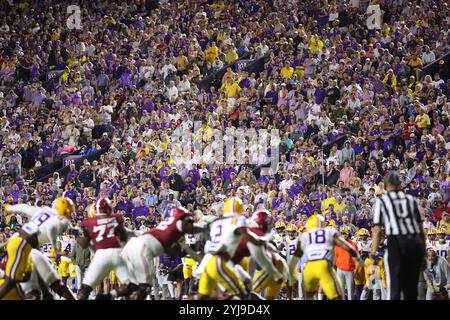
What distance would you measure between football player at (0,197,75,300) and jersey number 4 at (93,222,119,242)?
0.46 meters

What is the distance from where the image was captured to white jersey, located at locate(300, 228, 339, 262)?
48.7 ft

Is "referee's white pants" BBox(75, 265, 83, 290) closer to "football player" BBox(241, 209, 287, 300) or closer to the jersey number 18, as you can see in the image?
"football player" BBox(241, 209, 287, 300)

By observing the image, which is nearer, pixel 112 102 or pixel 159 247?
pixel 159 247

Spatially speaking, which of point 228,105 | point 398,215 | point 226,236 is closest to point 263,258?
point 226,236

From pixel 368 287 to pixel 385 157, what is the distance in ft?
15.6

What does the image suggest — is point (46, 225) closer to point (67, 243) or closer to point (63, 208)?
point (63, 208)

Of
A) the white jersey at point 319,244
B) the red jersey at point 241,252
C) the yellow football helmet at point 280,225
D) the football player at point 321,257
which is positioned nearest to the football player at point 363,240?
the yellow football helmet at point 280,225

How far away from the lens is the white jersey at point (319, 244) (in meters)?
14.8

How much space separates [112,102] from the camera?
27062 mm

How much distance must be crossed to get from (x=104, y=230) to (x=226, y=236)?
184 cm

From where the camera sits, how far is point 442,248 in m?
19.2
